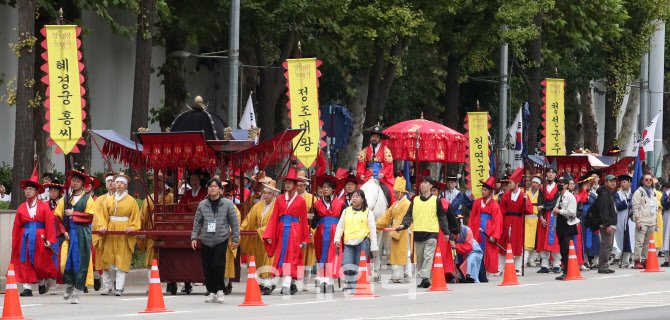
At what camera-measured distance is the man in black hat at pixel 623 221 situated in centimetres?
2547

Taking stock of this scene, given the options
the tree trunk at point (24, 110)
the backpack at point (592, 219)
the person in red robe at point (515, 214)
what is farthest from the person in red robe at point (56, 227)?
the backpack at point (592, 219)

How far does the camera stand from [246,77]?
35812 mm

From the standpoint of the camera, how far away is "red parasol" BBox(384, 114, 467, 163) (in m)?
23.5

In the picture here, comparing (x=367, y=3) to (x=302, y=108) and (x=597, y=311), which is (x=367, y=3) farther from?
(x=597, y=311)

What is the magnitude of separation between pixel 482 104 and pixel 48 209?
89.7 feet

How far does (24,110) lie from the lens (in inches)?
851

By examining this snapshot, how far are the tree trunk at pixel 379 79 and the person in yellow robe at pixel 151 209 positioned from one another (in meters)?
13.0

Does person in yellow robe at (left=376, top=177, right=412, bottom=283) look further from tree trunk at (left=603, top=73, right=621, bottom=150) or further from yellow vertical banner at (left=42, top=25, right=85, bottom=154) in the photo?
tree trunk at (left=603, top=73, right=621, bottom=150)

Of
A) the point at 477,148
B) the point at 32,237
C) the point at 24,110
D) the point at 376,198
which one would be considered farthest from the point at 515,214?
the point at 32,237

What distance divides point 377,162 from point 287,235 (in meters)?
3.53

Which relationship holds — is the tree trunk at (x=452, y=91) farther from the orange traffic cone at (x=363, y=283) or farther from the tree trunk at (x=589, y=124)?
the orange traffic cone at (x=363, y=283)

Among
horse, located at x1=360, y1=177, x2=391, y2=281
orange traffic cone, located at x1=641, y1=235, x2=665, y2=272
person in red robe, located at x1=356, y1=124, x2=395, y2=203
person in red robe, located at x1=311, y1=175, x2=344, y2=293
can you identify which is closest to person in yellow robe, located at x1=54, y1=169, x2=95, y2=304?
person in red robe, located at x1=311, y1=175, x2=344, y2=293

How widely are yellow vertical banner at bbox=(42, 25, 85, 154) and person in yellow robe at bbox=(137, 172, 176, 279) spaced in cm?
143

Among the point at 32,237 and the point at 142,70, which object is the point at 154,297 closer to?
the point at 32,237
